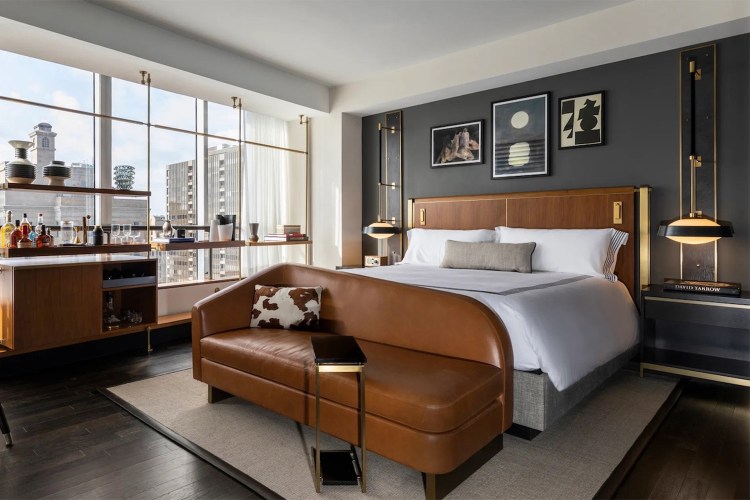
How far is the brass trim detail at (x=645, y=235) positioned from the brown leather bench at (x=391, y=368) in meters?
2.14

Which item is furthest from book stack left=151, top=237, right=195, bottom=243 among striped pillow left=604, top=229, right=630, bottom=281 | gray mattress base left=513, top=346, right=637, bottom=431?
striped pillow left=604, top=229, right=630, bottom=281

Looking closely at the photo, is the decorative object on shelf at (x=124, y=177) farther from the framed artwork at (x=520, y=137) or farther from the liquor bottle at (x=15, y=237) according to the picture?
the framed artwork at (x=520, y=137)

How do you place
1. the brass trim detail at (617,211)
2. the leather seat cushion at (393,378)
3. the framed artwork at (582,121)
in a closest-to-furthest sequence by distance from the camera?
the leather seat cushion at (393,378) → the brass trim detail at (617,211) → the framed artwork at (582,121)

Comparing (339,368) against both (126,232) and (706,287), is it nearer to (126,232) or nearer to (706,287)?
(706,287)

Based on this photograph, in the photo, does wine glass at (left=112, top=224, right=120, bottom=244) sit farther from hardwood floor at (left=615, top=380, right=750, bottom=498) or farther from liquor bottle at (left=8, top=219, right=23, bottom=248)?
hardwood floor at (left=615, top=380, right=750, bottom=498)

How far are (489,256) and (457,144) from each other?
158 cm

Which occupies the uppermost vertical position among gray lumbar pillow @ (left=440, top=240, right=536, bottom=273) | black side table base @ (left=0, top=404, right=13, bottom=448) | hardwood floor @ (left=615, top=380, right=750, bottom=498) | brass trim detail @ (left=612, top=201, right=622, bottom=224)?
brass trim detail @ (left=612, top=201, right=622, bottom=224)

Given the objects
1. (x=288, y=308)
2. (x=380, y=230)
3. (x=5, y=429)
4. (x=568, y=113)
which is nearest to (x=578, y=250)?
(x=568, y=113)

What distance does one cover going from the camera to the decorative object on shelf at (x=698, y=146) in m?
3.41

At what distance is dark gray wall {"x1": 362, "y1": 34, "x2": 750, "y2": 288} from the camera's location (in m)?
3.32

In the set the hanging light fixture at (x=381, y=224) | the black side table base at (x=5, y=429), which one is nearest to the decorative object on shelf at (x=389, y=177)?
the hanging light fixture at (x=381, y=224)

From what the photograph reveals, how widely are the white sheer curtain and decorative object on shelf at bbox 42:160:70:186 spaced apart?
200cm

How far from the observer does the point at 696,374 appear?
3.09 metres

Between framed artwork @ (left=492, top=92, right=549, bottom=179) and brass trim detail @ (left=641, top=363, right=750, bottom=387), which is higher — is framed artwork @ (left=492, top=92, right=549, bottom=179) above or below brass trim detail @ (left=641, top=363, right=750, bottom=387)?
above
